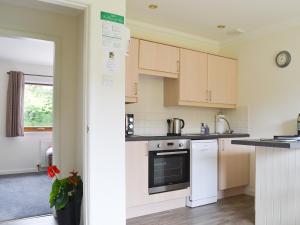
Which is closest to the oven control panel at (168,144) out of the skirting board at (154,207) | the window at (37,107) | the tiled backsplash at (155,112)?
the tiled backsplash at (155,112)

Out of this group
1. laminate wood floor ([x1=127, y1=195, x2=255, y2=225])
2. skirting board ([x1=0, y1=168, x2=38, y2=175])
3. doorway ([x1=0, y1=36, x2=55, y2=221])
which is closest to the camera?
laminate wood floor ([x1=127, y1=195, x2=255, y2=225])

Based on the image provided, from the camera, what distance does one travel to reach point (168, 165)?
343cm

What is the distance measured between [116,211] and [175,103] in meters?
1.76

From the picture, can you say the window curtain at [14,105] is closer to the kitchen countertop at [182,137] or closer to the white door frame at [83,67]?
the white door frame at [83,67]

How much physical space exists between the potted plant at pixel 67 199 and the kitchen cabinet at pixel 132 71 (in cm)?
115

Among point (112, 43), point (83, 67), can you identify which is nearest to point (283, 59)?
point (112, 43)

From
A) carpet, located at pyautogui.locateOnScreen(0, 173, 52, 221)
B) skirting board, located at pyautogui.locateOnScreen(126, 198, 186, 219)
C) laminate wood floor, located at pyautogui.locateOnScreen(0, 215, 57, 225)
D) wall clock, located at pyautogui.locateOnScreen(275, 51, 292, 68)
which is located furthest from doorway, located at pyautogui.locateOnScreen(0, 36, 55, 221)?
wall clock, located at pyautogui.locateOnScreen(275, 51, 292, 68)

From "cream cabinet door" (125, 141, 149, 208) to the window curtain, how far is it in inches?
151

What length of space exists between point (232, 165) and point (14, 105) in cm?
462

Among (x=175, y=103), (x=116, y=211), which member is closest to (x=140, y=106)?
(x=175, y=103)

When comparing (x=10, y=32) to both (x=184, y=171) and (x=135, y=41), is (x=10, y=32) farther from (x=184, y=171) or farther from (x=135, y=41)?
(x=184, y=171)

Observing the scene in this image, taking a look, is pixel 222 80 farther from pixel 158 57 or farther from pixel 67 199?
pixel 67 199

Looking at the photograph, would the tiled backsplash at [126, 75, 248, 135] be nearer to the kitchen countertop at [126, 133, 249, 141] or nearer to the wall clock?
the kitchen countertop at [126, 133, 249, 141]

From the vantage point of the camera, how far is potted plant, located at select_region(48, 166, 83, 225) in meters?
2.64
